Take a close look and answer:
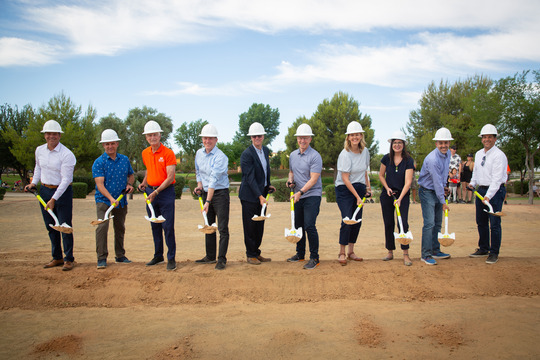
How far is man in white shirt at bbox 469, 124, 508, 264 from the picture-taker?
20.3 feet

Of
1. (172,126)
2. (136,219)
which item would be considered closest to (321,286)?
(136,219)

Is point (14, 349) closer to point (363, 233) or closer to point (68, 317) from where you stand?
point (68, 317)

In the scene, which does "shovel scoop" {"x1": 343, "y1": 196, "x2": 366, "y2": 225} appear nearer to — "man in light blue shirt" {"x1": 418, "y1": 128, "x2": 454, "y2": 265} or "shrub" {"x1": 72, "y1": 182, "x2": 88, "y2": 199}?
"man in light blue shirt" {"x1": 418, "y1": 128, "x2": 454, "y2": 265}

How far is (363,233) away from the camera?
10773 millimetres

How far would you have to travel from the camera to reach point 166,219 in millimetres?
6074

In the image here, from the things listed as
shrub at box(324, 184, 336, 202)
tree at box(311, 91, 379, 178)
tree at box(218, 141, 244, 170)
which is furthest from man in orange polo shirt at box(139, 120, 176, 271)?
tree at box(218, 141, 244, 170)

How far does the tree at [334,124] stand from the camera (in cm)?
4700

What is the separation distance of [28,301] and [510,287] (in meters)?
6.30

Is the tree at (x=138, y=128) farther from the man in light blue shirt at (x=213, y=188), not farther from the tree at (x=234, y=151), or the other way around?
the man in light blue shirt at (x=213, y=188)

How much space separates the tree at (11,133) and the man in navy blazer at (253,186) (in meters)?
33.4

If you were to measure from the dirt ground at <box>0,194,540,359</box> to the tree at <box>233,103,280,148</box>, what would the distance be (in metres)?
75.8

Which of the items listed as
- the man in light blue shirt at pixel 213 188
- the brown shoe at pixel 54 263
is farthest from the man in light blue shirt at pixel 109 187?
the man in light blue shirt at pixel 213 188

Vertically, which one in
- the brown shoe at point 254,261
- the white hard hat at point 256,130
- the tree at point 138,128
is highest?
the tree at point 138,128

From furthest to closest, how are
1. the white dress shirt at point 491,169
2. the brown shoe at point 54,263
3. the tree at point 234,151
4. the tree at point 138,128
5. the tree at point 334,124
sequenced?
the tree at point 234,151 < the tree at point 138,128 < the tree at point 334,124 < the white dress shirt at point 491,169 < the brown shoe at point 54,263
